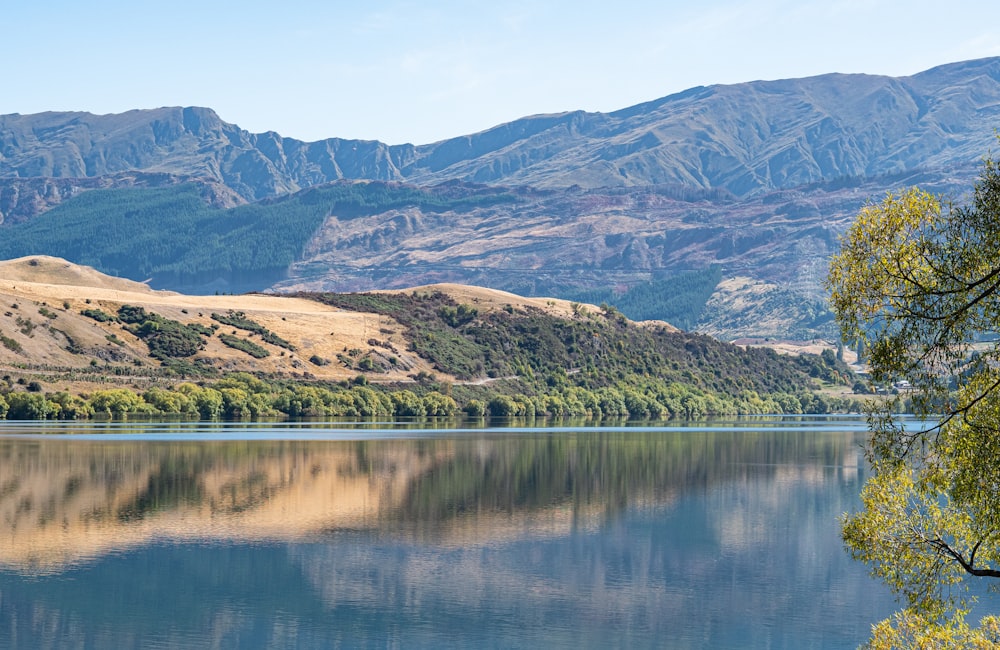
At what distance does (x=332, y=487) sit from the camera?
88.7 metres

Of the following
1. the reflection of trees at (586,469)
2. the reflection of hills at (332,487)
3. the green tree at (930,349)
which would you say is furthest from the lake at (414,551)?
the green tree at (930,349)

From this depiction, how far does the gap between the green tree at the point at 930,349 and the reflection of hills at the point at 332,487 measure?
1396 inches

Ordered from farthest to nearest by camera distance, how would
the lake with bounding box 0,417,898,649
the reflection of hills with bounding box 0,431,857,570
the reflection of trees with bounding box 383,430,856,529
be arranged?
the reflection of trees with bounding box 383,430,856,529
the reflection of hills with bounding box 0,431,857,570
the lake with bounding box 0,417,898,649

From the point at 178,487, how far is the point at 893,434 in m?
60.3

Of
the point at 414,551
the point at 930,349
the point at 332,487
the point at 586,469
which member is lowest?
the point at 586,469

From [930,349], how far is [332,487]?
6165 centimetres

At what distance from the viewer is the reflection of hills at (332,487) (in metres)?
68.4

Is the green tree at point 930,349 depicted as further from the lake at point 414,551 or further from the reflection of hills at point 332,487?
the reflection of hills at point 332,487

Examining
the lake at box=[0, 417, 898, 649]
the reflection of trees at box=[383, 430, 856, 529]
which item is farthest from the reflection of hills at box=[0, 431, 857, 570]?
the lake at box=[0, 417, 898, 649]

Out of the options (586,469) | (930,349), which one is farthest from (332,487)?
(930,349)

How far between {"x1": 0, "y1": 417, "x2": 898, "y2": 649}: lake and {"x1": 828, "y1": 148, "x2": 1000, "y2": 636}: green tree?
14.4m

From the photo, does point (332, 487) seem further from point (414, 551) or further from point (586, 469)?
point (586, 469)

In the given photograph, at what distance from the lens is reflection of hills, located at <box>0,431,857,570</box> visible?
6844 centimetres

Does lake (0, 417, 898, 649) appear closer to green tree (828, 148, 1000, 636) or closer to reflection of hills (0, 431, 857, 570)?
reflection of hills (0, 431, 857, 570)
